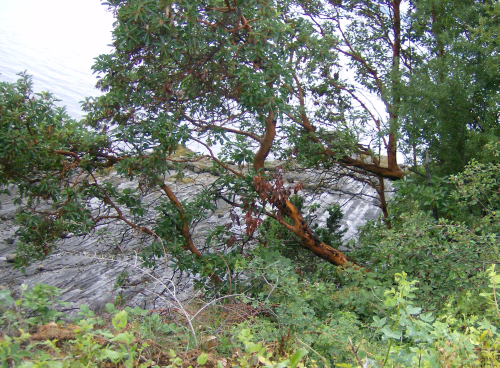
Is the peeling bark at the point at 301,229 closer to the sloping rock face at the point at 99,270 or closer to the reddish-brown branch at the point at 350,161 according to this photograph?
the sloping rock face at the point at 99,270

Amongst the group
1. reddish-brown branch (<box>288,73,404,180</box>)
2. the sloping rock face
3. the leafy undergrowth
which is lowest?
the sloping rock face

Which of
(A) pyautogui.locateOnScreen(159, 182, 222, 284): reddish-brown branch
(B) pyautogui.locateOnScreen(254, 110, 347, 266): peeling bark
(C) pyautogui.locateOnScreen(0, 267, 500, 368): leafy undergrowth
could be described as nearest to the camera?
(C) pyautogui.locateOnScreen(0, 267, 500, 368): leafy undergrowth

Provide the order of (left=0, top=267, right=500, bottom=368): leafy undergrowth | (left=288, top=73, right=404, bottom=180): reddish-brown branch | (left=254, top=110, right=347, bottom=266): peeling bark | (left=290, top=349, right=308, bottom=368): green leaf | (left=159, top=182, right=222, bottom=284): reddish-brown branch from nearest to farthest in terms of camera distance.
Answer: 1. (left=290, top=349, right=308, bottom=368): green leaf
2. (left=0, top=267, right=500, bottom=368): leafy undergrowth
3. (left=159, top=182, right=222, bottom=284): reddish-brown branch
4. (left=254, top=110, right=347, bottom=266): peeling bark
5. (left=288, top=73, right=404, bottom=180): reddish-brown branch

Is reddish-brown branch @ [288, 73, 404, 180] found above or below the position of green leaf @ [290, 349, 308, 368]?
above

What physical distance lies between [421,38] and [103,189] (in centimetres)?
760

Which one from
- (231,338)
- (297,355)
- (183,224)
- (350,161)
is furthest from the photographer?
(350,161)

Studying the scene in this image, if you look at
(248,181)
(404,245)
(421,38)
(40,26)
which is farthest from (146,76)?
(40,26)

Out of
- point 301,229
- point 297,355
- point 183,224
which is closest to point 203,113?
point 183,224

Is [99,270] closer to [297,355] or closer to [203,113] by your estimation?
[203,113]

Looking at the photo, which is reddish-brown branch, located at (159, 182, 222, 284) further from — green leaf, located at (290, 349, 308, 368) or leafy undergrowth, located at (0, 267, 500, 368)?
green leaf, located at (290, 349, 308, 368)

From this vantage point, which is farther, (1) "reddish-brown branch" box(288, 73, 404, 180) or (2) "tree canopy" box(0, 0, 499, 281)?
(1) "reddish-brown branch" box(288, 73, 404, 180)

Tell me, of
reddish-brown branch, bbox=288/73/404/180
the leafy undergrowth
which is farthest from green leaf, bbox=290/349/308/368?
reddish-brown branch, bbox=288/73/404/180

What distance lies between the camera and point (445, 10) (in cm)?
787

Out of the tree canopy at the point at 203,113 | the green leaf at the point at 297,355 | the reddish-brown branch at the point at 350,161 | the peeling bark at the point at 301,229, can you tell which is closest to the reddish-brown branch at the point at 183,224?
the tree canopy at the point at 203,113
